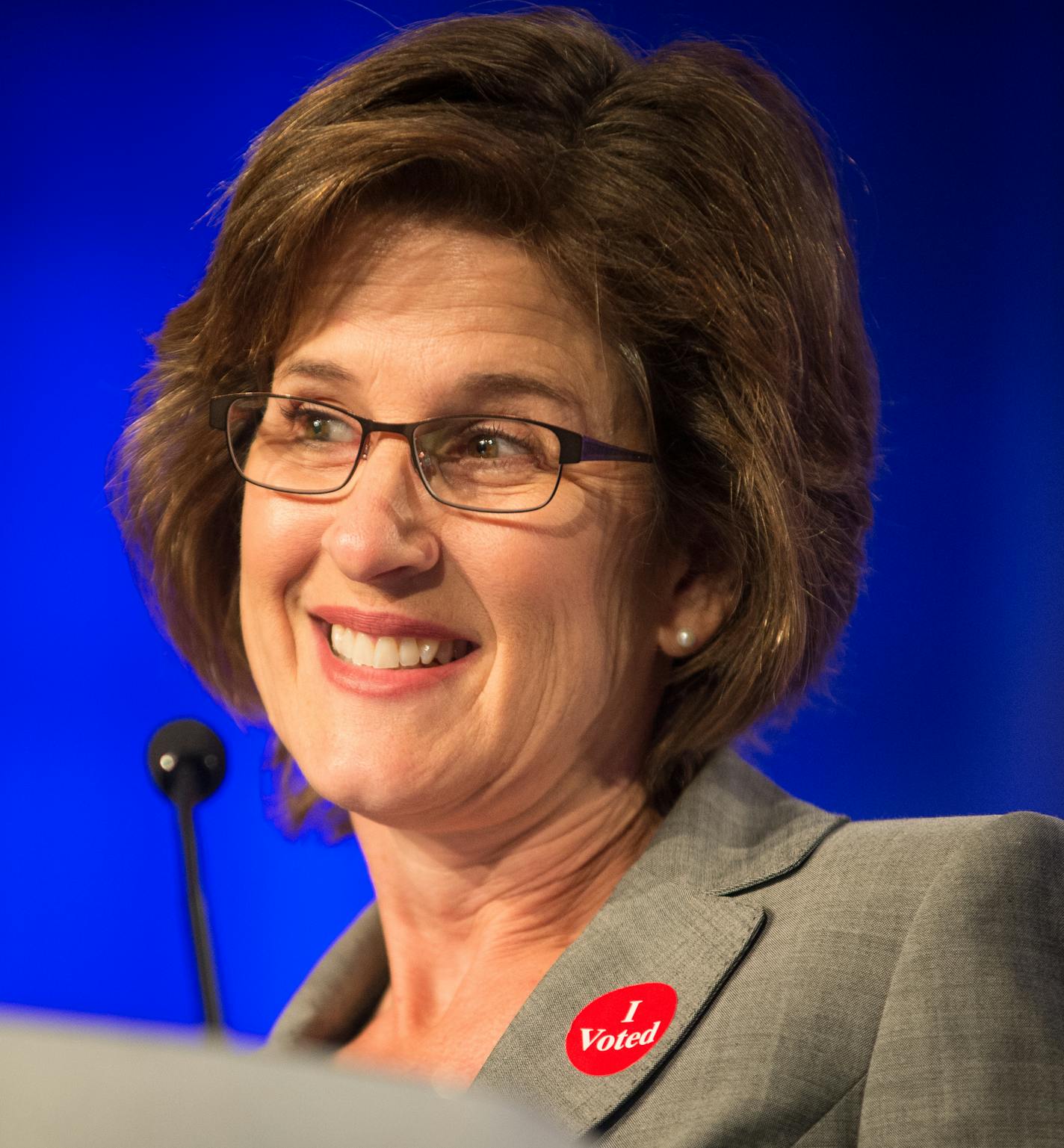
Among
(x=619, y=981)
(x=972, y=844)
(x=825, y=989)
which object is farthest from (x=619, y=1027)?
(x=972, y=844)

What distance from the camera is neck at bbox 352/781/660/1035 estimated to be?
1678 mm

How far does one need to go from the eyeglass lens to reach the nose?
22 millimetres

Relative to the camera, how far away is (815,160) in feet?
5.76

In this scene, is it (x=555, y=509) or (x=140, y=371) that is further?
(x=140, y=371)

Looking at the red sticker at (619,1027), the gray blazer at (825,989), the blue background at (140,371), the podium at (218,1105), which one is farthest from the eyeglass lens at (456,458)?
the podium at (218,1105)

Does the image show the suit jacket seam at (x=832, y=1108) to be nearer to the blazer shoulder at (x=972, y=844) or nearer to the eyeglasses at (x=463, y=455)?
the blazer shoulder at (x=972, y=844)

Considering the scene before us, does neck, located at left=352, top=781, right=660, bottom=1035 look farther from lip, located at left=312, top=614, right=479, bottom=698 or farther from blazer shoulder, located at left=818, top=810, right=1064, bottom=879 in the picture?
blazer shoulder, located at left=818, top=810, right=1064, bottom=879

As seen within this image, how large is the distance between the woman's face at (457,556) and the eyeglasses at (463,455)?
0.5 inches

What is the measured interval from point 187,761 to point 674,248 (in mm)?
792

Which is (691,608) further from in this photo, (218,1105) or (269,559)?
(218,1105)

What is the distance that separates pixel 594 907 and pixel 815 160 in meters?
0.91

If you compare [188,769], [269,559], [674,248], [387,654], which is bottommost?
[188,769]

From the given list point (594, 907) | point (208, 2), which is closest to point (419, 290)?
point (594, 907)

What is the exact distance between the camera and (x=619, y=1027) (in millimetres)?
1419
